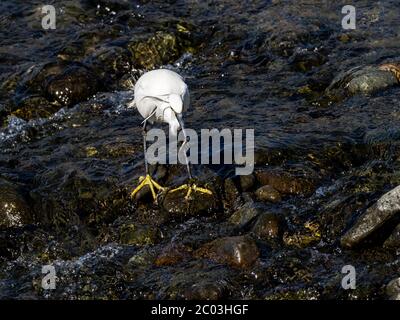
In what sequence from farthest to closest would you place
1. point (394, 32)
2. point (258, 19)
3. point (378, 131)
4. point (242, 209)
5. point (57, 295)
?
point (258, 19), point (394, 32), point (378, 131), point (242, 209), point (57, 295)

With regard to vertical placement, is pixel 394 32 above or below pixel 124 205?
above

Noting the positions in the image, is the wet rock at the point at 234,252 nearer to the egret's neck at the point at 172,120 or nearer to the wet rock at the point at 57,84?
the egret's neck at the point at 172,120

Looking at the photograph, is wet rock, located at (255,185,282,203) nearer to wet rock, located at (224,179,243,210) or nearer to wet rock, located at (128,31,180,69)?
wet rock, located at (224,179,243,210)

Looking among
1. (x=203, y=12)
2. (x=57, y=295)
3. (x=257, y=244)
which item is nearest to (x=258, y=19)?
(x=203, y=12)

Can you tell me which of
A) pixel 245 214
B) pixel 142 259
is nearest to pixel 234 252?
pixel 245 214

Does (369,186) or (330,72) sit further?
(330,72)

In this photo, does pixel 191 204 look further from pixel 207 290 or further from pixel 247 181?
pixel 207 290

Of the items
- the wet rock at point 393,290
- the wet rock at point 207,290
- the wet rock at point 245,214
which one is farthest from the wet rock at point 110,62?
the wet rock at point 393,290

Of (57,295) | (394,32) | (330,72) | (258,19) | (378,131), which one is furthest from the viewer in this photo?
(258,19)

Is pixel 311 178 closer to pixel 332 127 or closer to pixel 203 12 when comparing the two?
pixel 332 127
